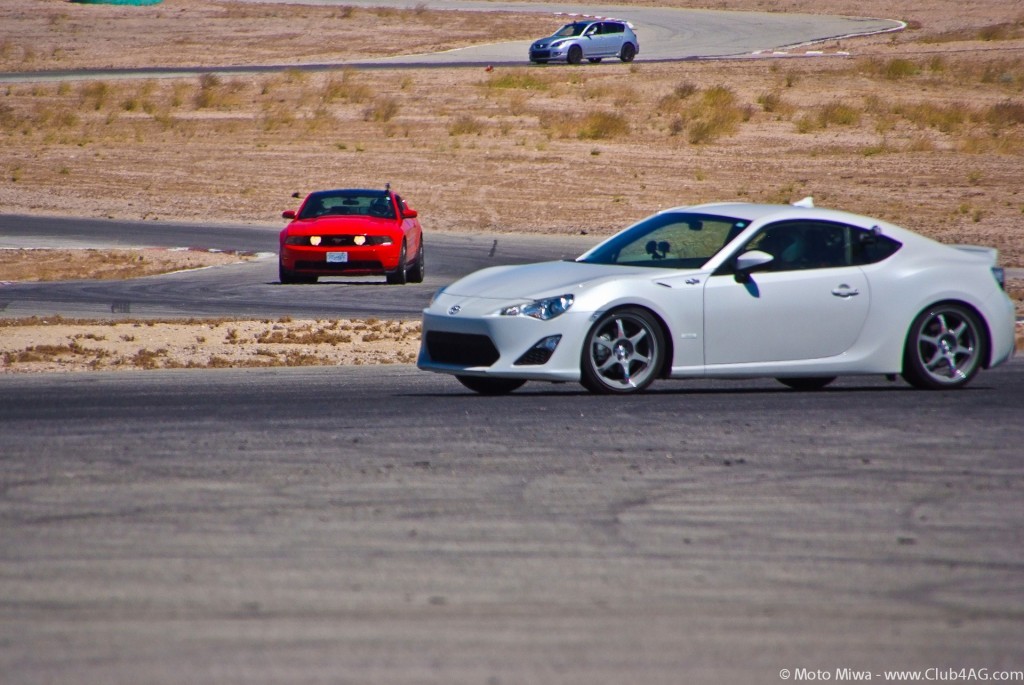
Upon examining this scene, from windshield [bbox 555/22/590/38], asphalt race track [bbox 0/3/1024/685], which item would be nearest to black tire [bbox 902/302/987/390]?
asphalt race track [bbox 0/3/1024/685]

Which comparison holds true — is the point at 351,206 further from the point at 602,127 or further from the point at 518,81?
the point at 518,81

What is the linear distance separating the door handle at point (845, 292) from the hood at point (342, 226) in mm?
12153

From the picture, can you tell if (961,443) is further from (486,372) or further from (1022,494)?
(486,372)

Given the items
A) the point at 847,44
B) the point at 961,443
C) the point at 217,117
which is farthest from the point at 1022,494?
Answer: the point at 847,44

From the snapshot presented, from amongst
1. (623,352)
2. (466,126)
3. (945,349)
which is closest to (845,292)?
(945,349)

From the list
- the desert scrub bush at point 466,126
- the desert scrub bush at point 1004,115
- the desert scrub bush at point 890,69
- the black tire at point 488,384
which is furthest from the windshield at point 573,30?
the black tire at point 488,384

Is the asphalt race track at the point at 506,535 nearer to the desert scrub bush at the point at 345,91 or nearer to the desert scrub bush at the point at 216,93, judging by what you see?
the desert scrub bush at the point at 216,93

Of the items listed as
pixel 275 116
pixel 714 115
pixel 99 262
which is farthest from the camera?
pixel 275 116

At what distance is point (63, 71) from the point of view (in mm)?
62594

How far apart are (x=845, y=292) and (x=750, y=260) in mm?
870

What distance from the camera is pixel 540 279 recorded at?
1184 centimetres

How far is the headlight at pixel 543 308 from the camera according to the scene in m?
11.5

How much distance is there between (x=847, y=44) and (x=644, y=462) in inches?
2601

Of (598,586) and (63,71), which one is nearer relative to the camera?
(598,586)
